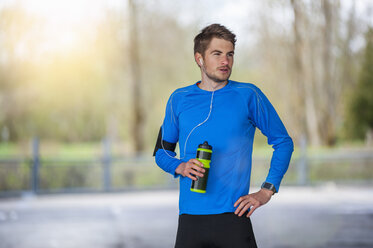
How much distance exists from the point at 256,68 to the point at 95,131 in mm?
10605

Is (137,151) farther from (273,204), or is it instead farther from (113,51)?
(273,204)

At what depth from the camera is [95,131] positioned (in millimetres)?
42438

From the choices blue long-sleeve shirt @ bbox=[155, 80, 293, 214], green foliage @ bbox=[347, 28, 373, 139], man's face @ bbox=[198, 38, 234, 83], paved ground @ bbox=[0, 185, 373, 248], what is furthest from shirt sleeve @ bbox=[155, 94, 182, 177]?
green foliage @ bbox=[347, 28, 373, 139]

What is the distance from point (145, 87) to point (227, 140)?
32.2m

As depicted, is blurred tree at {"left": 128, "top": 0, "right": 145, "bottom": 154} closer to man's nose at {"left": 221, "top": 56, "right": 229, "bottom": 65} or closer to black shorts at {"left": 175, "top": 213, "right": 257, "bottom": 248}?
man's nose at {"left": 221, "top": 56, "right": 229, "bottom": 65}

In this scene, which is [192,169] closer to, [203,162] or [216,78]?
[203,162]

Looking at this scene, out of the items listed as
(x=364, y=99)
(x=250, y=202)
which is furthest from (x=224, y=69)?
(x=364, y=99)

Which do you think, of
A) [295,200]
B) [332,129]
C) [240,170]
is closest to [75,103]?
[332,129]

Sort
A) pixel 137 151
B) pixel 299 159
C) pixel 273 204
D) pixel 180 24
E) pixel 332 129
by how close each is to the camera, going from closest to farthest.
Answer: pixel 273 204 → pixel 299 159 → pixel 137 151 → pixel 332 129 → pixel 180 24

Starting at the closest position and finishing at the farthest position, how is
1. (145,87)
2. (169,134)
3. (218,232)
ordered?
(218,232) < (169,134) < (145,87)

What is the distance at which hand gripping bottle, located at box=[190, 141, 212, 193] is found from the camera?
11.8 feet

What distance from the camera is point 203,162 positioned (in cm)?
358

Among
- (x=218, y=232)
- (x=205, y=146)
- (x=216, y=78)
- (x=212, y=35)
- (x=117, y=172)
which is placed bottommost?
(x=117, y=172)

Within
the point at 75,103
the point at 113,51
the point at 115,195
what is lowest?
the point at 115,195
